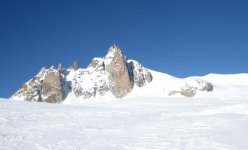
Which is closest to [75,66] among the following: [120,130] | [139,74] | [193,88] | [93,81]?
[93,81]

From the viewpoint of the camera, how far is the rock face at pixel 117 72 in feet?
351

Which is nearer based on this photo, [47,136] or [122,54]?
[47,136]

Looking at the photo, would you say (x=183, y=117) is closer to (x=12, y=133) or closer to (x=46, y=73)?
(x=12, y=133)

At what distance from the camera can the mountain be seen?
4222 inches

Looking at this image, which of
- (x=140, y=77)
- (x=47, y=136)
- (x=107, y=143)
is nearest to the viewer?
(x=107, y=143)

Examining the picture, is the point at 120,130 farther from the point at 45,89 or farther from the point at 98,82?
the point at 45,89

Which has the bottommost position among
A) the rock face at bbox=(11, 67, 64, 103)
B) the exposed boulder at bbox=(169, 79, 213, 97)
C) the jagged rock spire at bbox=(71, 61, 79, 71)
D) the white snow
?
the white snow

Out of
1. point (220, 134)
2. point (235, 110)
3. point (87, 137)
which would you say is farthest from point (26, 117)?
point (235, 110)

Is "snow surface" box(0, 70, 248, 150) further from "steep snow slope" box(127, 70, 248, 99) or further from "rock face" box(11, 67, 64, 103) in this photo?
"rock face" box(11, 67, 64, 103)

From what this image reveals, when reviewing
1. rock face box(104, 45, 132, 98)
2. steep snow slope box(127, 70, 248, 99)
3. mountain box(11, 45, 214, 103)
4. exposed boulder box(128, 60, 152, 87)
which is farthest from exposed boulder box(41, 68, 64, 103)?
exposed boulder box(128, 60, 152, 87)

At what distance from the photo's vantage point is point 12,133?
1888 cm

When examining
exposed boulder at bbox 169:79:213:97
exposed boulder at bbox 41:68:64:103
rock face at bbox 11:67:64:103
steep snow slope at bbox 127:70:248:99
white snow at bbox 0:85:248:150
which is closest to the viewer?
white snow at bbox 0:85:248:150

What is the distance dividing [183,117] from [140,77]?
83142 mm

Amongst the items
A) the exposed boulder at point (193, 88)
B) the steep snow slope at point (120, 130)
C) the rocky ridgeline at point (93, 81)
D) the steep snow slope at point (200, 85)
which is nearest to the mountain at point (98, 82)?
the rocky ridgeline at point (93, 81)
